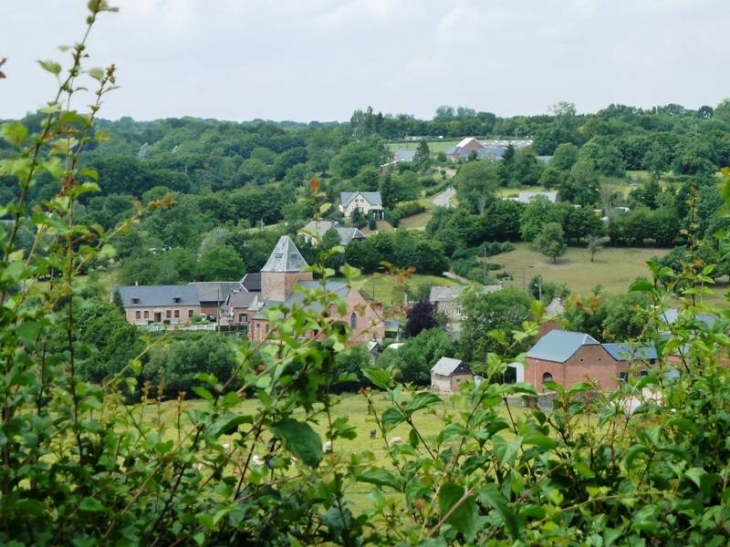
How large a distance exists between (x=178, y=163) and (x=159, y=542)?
10820 cm

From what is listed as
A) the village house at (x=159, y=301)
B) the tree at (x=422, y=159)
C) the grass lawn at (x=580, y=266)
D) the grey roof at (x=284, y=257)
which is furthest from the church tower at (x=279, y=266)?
the tree at (x=422, y=159)

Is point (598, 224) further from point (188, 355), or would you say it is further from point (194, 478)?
point (194, 478)

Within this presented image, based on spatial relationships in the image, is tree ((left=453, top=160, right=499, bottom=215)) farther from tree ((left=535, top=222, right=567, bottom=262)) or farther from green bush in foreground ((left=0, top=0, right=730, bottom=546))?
green bush in foreground ((left=0, top=0, right=730, bottom=546))

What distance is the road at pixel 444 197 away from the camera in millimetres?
86812

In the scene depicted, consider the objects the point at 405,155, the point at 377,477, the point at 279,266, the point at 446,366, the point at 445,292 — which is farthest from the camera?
the point at 405,155

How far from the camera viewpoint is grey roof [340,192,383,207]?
87.1 metres

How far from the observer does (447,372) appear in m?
37.8

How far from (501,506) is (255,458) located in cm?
61

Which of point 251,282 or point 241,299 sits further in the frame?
point 251,282

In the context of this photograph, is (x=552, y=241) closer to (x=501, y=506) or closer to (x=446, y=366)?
(x=446, y=366)

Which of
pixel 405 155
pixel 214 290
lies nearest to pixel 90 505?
pixel 214 290

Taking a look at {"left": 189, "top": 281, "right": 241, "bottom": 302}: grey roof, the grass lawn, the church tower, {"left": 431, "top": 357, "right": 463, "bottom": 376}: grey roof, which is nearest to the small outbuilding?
{"left": 431, "top": 357, "right": 463, "bottom": 376}: grey roof

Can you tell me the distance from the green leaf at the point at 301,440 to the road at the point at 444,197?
82836 millimetres

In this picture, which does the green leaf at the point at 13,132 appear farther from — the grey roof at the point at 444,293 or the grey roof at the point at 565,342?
the grey roof at the point at 444,293
